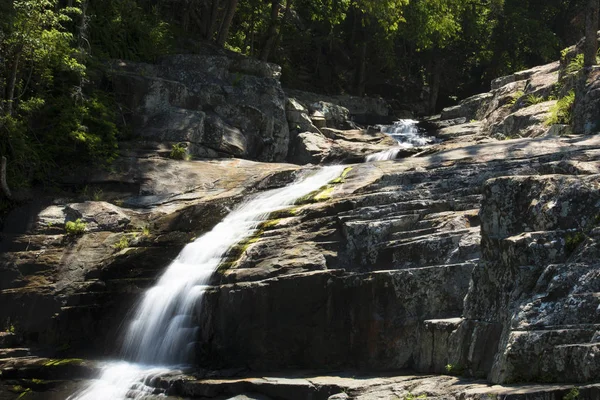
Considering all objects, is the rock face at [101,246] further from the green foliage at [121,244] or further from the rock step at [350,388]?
the rock step at [350,388]

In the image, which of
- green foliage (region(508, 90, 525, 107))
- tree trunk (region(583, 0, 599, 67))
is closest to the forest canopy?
green foliage (region(508, 90, 525, 107))

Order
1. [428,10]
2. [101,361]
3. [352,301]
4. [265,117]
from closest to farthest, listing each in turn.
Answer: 1. [352,301]
2. [101,361]
3. [265,117]
4. [428,10]

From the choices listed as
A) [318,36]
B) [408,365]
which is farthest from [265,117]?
[318,36]

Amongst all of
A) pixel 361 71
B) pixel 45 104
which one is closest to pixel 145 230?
pixel 45 104

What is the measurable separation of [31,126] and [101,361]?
7616 mm

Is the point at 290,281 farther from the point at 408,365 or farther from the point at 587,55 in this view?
the point at 587,55

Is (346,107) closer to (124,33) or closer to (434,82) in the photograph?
(434,82)

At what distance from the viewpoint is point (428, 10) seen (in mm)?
29797

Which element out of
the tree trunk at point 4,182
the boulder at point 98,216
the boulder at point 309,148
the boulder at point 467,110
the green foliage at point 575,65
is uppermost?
the boulder at point 467,110

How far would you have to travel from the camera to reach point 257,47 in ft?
111

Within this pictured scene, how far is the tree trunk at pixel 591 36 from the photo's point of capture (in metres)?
17.4

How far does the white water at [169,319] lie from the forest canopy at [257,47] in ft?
17.8

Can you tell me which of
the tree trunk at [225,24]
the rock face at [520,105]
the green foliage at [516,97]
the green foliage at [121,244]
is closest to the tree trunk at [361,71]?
the rock face at [520,105]

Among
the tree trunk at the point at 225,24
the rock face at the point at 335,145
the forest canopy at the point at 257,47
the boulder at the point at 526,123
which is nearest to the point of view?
the forest canopy at the point at 257,47
